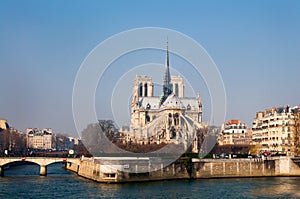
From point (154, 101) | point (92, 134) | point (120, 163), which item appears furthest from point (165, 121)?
point (120, 163)

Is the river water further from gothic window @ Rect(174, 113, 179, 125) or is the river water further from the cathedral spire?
the cathedral spire

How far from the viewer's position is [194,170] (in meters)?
52.8

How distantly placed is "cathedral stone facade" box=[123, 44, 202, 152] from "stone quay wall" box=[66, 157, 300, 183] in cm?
2608

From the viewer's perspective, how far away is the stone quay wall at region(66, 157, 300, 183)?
47531mm

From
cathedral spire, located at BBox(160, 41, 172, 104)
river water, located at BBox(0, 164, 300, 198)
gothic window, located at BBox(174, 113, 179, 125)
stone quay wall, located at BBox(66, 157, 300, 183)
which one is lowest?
river water, located at BBox(0, 164, 300, 198)

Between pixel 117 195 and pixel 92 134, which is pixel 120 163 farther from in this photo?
pixel 92 134

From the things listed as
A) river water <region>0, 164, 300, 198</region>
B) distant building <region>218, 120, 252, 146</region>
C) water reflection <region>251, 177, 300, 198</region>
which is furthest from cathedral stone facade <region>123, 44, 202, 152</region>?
river water <region>0, 164, 300, 198</region>

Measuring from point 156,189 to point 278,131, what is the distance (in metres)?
37.7

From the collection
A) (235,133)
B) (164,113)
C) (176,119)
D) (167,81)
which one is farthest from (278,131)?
(167,81)

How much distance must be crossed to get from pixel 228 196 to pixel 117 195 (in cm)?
828

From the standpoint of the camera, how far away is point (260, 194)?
40.0m

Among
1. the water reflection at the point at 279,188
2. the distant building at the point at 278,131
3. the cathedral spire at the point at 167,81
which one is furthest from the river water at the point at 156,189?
the cathedral spire at the point at 167,81

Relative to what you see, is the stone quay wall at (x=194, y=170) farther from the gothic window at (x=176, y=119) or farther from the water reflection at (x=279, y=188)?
the gothic window at (x=176, y=119)

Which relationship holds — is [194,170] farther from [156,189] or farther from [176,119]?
[176,119]
